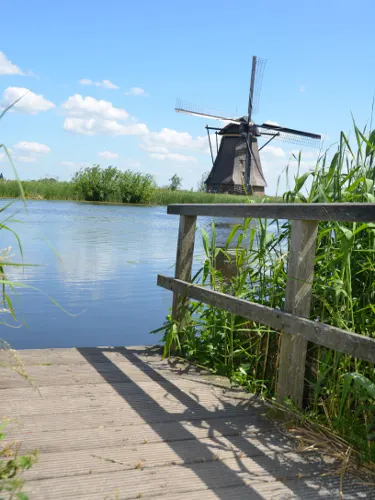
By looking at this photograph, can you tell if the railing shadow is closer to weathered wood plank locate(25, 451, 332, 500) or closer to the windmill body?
weathered wood plank locate(25, 451, 332, 500)

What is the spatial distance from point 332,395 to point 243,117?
117 feet

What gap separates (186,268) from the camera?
12.0 ft

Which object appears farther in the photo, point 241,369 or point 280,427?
point 241,369

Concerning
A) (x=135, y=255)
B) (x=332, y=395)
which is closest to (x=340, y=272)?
(x=332, y=395)

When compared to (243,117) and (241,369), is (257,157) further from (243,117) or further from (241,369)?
(241,369)

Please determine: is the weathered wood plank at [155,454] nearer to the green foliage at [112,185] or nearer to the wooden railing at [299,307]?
the wooden railing at [299,307]

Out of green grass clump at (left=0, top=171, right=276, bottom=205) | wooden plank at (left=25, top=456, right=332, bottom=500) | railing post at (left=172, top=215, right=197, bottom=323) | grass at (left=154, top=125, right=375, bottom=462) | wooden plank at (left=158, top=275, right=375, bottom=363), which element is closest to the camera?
wooden plank at (left=25, top=456, right=332, bottom=500)

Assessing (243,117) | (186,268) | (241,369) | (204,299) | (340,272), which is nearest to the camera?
(340,272)

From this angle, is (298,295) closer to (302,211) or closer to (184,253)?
(302,211)

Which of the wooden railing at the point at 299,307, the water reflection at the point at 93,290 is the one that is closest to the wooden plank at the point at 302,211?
the wooden railing at the point at 299,307

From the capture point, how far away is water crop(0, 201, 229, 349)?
582cm

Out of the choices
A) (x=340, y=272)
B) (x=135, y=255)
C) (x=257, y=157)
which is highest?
(x=257, y=157)

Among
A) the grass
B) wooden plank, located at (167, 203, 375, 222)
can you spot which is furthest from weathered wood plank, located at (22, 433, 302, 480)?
wooden plank, located at (167, 203, 375, 222)

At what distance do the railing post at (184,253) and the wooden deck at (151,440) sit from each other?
489mm
